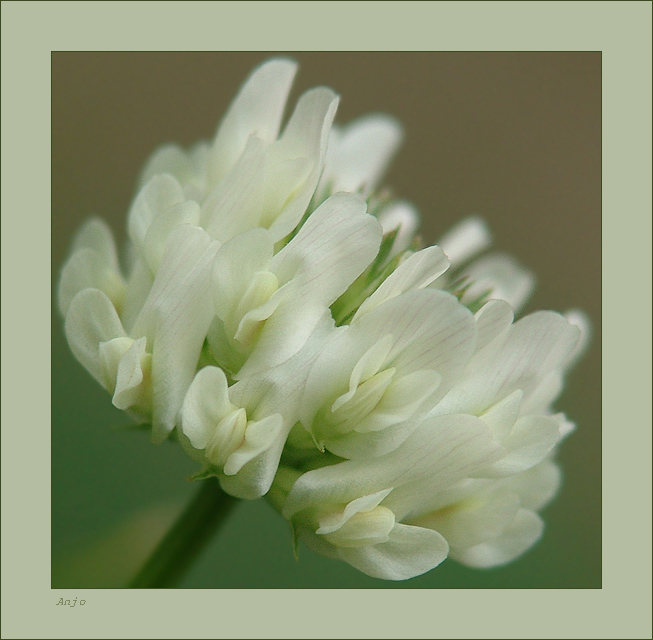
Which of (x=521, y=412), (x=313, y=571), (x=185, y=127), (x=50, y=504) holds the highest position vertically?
(x=185, y=127)

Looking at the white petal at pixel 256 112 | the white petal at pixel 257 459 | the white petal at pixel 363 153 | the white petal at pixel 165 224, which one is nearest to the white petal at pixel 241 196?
the white petal at pixel 165 224

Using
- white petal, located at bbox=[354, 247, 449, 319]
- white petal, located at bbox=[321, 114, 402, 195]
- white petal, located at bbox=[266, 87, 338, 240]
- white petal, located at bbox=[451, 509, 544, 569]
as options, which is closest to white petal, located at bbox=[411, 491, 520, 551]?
white petal, located at bbox=[451, 509, 544, 569]

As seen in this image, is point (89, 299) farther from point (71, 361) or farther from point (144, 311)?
point (71, 361)

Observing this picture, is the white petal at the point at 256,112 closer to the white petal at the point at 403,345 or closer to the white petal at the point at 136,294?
the white petal at the point at 136,294

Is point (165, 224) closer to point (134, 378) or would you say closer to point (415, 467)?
point (134, 378)

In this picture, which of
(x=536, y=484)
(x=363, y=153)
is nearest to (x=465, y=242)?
(x=363, y=153)

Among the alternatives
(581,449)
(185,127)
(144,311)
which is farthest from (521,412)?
(185,127)
